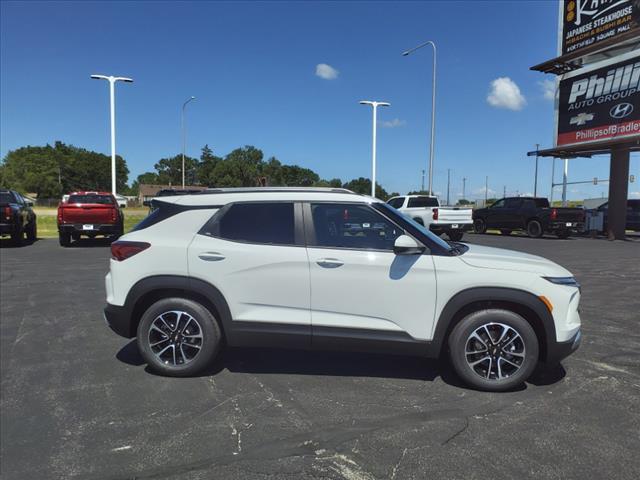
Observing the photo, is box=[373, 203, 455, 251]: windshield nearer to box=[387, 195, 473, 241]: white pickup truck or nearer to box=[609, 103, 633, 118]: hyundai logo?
box=[387, 195, 473, 241]: white pickup truck

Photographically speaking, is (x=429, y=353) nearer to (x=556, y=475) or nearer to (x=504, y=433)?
(x=504, y=433)

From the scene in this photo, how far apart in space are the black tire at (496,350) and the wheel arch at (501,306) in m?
0.07

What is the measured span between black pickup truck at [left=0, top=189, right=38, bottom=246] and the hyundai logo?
22.7m

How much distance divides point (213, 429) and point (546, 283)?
2.81 metres

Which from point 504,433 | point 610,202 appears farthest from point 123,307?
point 610,202

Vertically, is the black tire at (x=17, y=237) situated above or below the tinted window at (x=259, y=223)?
below

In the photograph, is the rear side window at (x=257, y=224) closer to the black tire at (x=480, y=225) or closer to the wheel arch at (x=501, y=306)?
the wheel arch at (x=501, y=306)

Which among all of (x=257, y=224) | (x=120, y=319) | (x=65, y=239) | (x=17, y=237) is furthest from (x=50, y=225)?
(x=257, y=224)

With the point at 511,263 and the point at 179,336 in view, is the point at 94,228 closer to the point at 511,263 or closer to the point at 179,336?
the point at 179,336

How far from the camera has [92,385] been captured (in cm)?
406

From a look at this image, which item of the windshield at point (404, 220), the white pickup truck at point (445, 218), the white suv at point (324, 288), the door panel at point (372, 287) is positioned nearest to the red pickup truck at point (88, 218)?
the white pickup truck at point (445, 218)

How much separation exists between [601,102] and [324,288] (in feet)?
69.3

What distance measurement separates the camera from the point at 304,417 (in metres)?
3.44

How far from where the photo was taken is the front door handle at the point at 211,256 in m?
4.06
